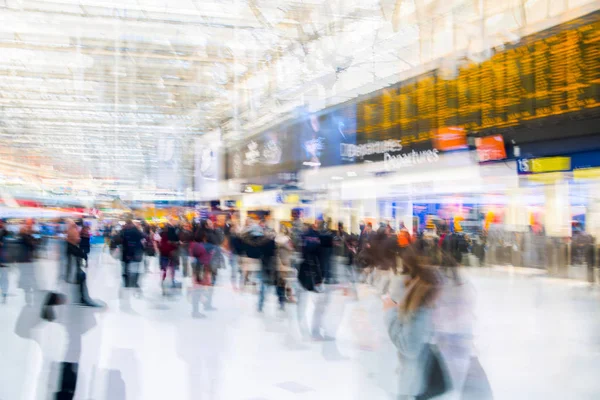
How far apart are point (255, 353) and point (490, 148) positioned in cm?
951

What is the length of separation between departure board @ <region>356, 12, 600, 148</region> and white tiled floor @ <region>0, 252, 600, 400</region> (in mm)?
4453

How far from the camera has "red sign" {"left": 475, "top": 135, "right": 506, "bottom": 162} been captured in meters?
13.5

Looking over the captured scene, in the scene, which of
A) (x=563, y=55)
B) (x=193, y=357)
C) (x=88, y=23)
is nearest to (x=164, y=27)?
(x=88, y=23)

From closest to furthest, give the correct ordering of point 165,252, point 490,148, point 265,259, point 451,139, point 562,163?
point 265,259, point 165,252, point 562,163, point 490,148, point 451,139

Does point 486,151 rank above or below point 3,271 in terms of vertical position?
above

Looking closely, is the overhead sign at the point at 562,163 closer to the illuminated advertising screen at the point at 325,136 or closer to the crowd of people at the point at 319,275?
the crowd of people at the point at 319,275

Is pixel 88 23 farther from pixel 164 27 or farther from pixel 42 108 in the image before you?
pixel 42 108

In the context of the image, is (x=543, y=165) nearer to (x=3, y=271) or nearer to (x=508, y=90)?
(x=508, y=90)

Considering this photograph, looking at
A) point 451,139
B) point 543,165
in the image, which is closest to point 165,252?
point 451,139

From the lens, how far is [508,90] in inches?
516

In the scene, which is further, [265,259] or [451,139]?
[451,139]

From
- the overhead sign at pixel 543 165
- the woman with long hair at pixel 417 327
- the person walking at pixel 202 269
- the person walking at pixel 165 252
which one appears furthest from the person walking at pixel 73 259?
the overhead sign at pixel 543 165

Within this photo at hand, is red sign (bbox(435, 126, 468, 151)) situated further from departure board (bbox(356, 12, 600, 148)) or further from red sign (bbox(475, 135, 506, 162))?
red sign (bbox(475, 135, 506, 162))

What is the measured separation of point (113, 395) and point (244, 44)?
589 inches
